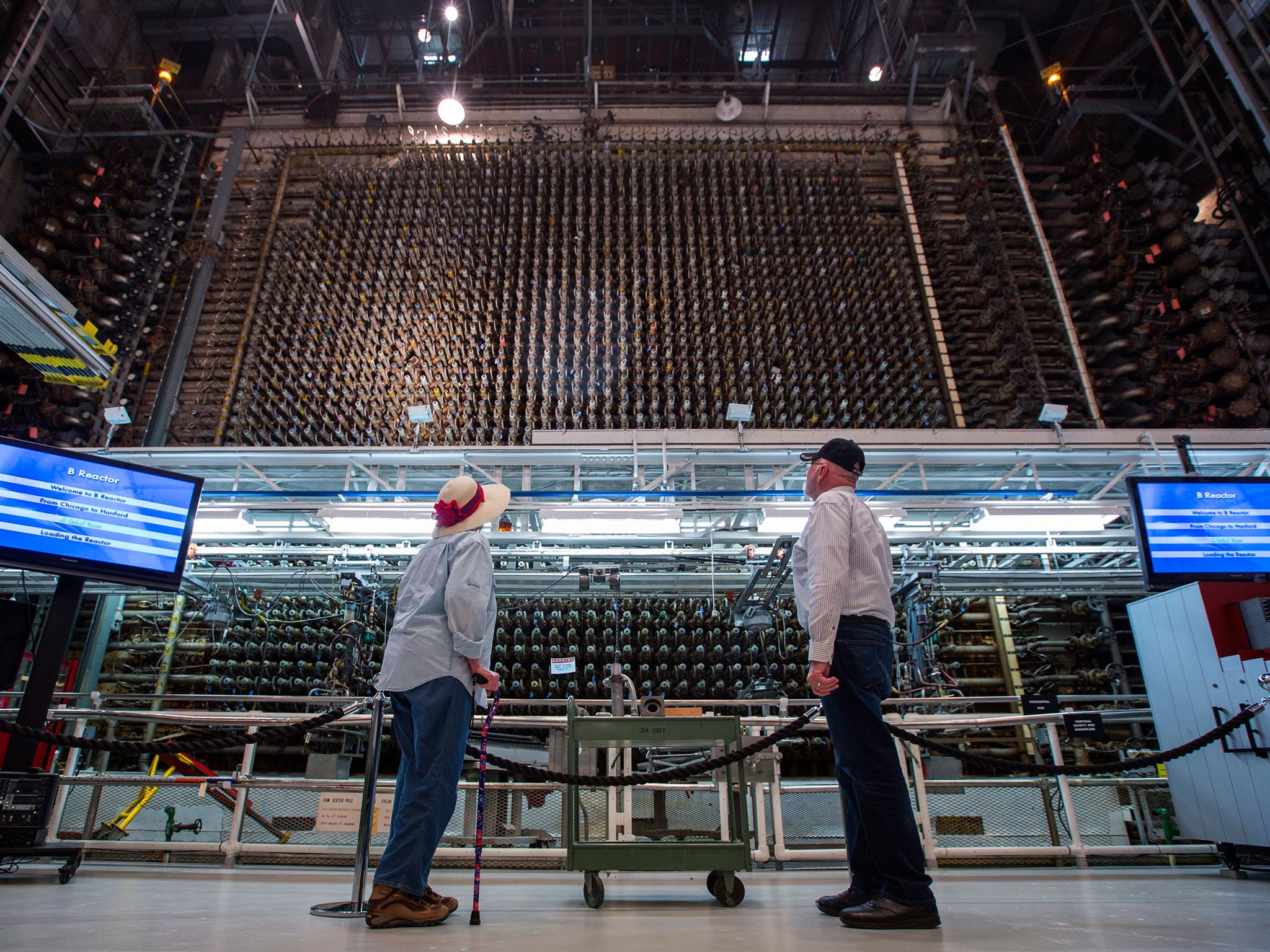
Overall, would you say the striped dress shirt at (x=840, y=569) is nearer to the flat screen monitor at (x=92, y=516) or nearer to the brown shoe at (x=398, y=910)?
the brown shoe at (x=398, y=910)

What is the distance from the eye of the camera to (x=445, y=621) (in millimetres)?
2260

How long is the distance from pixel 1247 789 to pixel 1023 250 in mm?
8748

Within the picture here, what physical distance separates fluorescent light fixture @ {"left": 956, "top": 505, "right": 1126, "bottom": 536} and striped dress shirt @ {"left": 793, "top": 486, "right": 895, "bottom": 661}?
4255 mm

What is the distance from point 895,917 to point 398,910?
54.5 inches

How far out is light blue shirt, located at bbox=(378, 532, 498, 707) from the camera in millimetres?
2166

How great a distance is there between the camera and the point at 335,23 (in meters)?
12.2

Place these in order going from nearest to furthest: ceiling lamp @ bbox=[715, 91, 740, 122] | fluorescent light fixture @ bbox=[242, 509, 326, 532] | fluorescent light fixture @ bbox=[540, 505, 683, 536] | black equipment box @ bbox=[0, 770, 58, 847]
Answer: black equipment box @ bbox=[0, 770, 58, 847]
fluorescent light fixture @ bbox=[540, 505, 683, 536]
fluorescent light fixture @ bbox=[242, 509, 326, 532]
ceiling lamp @ bbox=[715, 91, 740, 122]

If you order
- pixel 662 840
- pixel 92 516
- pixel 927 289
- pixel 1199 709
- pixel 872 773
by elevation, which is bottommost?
pixel 662 840

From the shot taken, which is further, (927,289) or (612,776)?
(927,289)

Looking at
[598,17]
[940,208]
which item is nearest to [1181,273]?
[940,208]

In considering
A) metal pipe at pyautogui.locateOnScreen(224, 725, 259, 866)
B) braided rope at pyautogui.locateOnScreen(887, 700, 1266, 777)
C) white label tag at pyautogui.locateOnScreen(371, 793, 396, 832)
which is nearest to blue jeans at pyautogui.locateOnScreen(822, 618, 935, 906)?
braided rope at pyautogui.locateOnScreen(887, 700, 1266, 777)

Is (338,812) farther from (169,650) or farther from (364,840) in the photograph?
(169,650)

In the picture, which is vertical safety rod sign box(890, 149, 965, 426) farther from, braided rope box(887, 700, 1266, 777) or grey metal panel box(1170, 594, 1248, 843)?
braided rope box(887, 700, 1266, 777)

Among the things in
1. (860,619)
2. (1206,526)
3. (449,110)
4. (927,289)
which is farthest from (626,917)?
(449,110)
